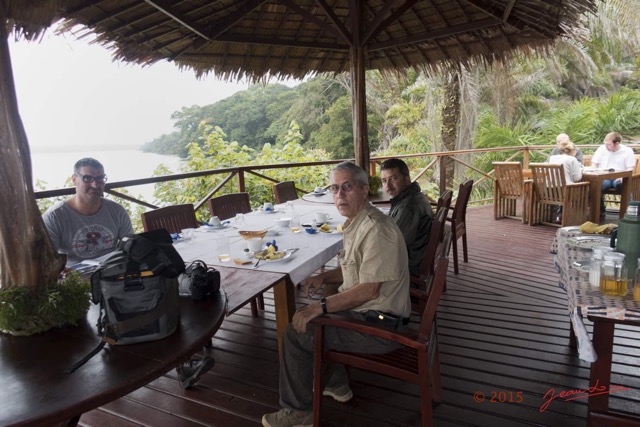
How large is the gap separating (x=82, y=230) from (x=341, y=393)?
5.72ft

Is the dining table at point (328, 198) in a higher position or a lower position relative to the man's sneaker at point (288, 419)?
higher

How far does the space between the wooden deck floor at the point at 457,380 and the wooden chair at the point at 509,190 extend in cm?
307

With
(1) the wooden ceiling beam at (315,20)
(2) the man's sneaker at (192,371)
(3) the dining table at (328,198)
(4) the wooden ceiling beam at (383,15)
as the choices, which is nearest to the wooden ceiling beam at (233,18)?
(1) the wooden ceiling beam at (315,20)

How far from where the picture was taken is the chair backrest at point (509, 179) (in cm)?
607

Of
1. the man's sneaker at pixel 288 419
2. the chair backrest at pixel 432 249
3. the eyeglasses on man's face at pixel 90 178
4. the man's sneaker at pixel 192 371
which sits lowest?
the man's sneaker at pixel 288 419

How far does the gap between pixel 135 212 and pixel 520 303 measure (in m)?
5.77

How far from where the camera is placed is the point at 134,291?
3.75 ft

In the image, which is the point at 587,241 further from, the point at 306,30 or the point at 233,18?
the point at 306,30

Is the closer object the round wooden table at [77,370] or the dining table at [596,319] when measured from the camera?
the round wooden table at [77,370]

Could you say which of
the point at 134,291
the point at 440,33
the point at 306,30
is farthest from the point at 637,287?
the point at 306,30

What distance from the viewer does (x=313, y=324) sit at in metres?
1.82

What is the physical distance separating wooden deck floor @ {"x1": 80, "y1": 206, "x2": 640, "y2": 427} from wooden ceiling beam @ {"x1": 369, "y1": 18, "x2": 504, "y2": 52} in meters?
2.69

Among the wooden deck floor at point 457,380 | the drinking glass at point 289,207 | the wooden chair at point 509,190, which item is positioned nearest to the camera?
the wooden deck floor at point 457,380

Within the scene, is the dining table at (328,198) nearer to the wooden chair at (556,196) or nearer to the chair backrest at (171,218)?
the chair backrest at (171,218)
